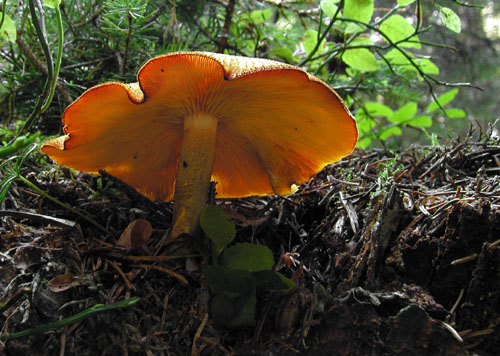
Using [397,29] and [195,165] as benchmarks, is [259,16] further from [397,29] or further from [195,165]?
[195,165]

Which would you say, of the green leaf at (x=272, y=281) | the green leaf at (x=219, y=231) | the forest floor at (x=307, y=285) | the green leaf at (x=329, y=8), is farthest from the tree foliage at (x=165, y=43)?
the green leaf at (x=272, y=281)

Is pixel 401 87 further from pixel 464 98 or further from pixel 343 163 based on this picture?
pixel 464 98

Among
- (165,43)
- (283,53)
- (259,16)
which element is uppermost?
(259,16)

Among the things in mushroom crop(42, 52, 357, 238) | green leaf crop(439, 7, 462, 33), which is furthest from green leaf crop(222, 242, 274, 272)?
green leaf crop(439, 7, 462, 33)

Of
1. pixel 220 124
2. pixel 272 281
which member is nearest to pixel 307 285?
pixel 272 281

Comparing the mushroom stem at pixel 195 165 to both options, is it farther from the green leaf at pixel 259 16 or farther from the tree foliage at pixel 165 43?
the green leaf at pixel 259 16

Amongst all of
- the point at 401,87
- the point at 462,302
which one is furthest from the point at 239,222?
the point at 401,87
